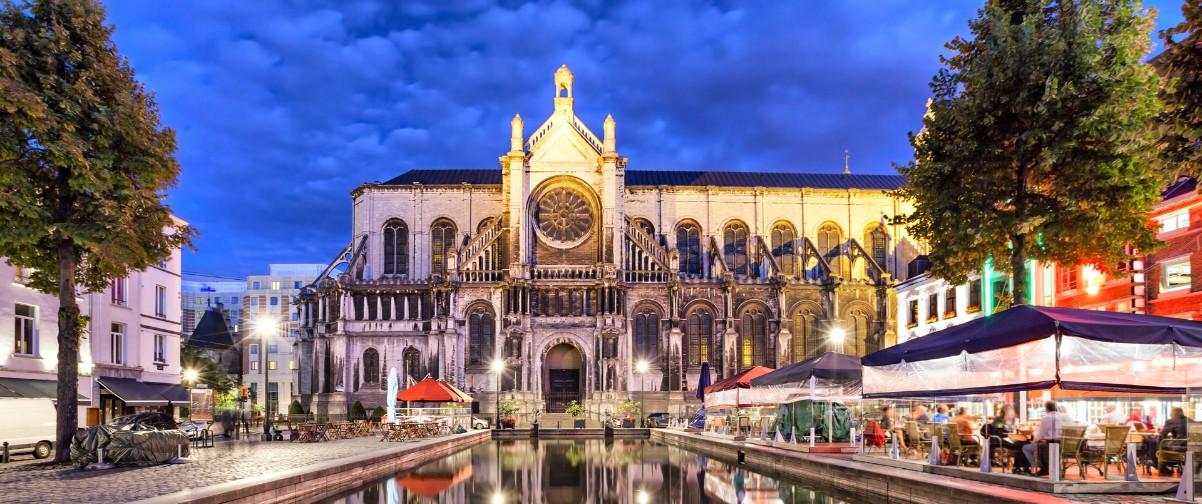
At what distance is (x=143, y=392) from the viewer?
41.8 m

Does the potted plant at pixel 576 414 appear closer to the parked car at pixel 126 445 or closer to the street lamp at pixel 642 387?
the street lamp at pixel 642 387

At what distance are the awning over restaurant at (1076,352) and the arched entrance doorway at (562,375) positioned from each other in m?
45.5

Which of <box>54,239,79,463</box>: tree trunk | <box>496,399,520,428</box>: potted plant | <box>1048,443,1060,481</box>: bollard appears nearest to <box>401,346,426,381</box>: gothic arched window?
<box>496,399,520,428</box>: potted plant

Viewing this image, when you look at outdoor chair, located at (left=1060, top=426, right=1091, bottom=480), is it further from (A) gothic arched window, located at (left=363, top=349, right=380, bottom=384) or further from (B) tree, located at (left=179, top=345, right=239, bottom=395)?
(B) tree, located at (left=179, top=345, right=239, bottom=395)

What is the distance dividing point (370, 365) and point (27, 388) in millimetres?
32640

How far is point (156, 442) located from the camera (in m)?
23.3

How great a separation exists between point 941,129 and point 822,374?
296 inches

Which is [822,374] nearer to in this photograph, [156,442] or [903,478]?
[903,478]

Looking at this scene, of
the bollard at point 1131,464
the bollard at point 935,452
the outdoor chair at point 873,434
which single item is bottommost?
the outdoor chair at point 873,434

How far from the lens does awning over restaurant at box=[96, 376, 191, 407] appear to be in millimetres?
39469

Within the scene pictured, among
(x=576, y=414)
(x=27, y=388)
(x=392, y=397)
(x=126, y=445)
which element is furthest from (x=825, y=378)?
(x=576, y=414)

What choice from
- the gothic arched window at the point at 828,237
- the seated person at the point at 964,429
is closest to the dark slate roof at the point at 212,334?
the gothic arched window at the point at 828,237

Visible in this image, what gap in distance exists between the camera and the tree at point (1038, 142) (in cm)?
2161

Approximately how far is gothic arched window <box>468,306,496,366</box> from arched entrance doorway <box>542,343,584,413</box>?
12.6ft
